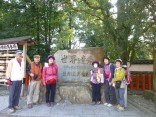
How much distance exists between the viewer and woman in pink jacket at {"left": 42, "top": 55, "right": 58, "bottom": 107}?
9.02m

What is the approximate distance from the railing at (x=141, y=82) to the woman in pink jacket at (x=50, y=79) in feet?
25.8

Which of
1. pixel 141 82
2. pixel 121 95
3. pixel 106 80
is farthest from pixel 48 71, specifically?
pixel 141 82

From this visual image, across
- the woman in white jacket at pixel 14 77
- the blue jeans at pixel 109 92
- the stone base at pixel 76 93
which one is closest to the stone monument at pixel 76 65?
the stone base at pixel 76 93

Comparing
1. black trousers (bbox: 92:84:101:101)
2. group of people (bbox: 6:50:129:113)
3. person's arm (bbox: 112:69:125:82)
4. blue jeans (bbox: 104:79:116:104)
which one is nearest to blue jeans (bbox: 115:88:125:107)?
group of people (bbox: 6:50:129:113)

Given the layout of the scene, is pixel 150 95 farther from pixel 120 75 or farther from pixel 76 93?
pixel 76 93

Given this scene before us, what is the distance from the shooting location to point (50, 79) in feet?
29.4

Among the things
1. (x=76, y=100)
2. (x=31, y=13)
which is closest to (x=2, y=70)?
(x=76, y=100)

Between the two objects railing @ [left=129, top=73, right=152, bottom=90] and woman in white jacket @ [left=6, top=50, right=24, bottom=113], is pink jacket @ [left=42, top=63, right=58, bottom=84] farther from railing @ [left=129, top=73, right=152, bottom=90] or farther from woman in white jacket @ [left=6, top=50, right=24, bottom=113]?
railing @ [left=129, top=73, right=152, bottom=90]

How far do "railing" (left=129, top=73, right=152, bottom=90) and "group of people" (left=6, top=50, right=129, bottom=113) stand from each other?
6.87 meters

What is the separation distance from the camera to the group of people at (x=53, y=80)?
8.47 metres

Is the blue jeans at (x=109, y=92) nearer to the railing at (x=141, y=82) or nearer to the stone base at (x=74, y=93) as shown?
the stone base at (x=74, y=93)

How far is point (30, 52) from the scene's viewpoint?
1714 centimetres

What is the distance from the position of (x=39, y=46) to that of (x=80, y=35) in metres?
5.99

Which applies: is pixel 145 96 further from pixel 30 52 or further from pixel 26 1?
pixel 26 1
